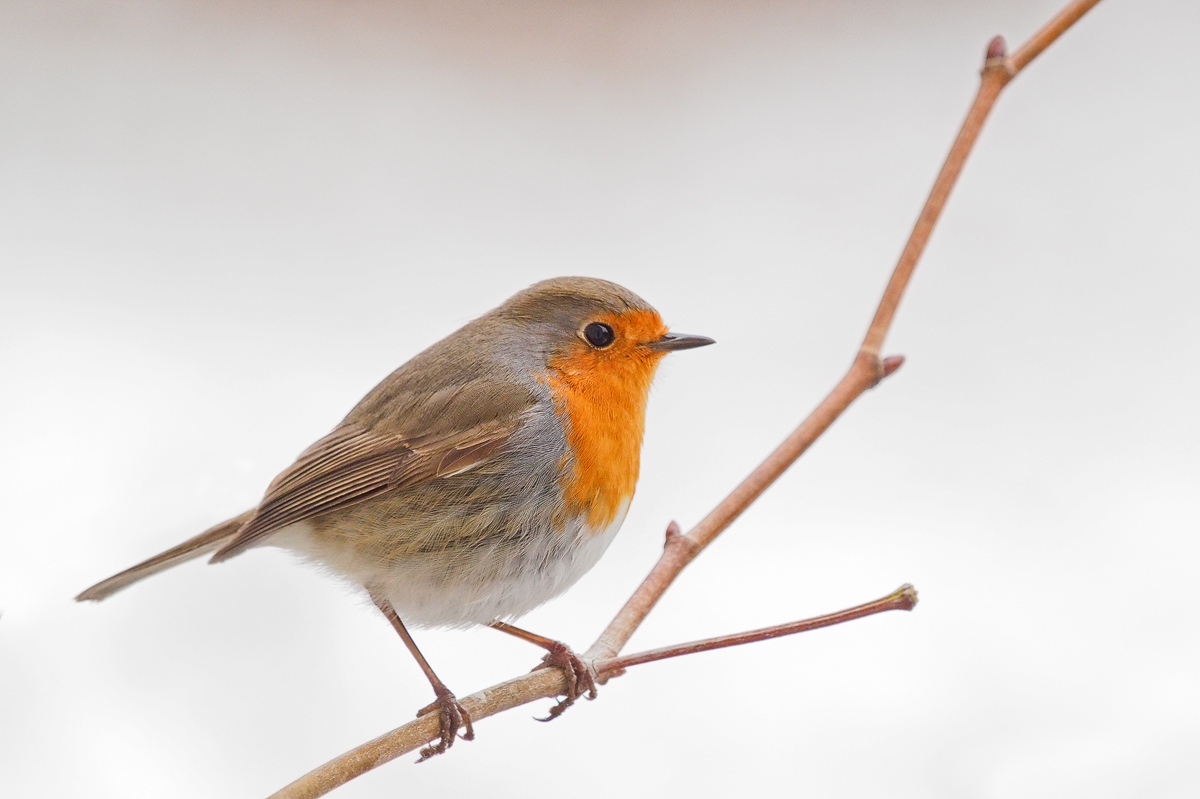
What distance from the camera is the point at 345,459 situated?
2.12 m

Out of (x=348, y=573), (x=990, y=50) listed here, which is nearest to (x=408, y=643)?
(x=348, y=573)

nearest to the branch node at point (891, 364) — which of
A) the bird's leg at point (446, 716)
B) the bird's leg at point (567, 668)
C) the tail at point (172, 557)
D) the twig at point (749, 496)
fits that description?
the twig at point (749, 496)

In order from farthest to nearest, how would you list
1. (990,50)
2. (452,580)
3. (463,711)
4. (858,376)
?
(452,580) < (463,711) < (858,376) < (990,50)

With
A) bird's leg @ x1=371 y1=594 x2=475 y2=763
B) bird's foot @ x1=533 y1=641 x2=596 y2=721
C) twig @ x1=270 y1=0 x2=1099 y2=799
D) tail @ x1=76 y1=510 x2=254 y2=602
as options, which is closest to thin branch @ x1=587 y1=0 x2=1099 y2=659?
twig @ x1=270 y1=0 x2=1099 y2=799

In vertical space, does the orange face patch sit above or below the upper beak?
below

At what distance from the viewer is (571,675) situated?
1.87 metres

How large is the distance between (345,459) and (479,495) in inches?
12.9

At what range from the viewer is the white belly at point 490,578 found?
1900mm

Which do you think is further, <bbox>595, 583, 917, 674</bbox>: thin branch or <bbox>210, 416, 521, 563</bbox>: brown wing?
<bbox>210, 416, 521, 563</bbox>: brown wing

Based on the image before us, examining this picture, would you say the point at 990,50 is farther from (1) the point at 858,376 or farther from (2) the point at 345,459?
(2) the point at 345,459

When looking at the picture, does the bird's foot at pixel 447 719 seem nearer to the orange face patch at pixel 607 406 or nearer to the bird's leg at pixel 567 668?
the bird's leg at pixel 567 668

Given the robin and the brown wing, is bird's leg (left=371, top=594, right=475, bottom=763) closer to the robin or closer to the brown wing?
the robin

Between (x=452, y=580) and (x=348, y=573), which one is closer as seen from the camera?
(x=452, y=580)

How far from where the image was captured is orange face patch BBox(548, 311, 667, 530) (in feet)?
6.40
